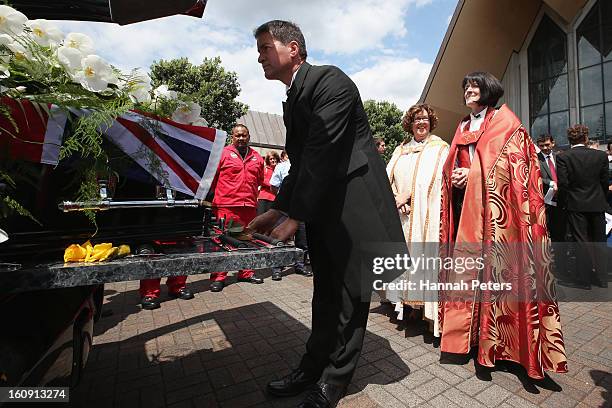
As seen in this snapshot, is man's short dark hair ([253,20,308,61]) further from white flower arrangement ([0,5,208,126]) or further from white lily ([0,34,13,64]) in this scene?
white lily ([0,34,13,64])

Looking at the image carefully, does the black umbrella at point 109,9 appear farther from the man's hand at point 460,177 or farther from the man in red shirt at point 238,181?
the man in red shirt at point 238,181

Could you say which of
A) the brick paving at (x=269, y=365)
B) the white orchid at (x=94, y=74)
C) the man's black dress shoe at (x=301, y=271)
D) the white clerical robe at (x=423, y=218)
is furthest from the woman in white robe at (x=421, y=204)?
the white orchid at (x=94, y=74)

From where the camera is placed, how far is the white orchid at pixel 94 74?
1218 millimetres

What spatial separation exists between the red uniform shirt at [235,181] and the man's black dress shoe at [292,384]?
286cm

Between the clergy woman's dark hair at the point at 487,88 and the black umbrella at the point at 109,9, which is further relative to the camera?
the clergy woman's dark hair at the point at 487,88

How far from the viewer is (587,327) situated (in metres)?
3.32

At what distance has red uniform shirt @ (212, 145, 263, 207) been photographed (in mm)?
4801

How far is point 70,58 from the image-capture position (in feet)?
3.95

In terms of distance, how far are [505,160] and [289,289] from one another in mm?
3173

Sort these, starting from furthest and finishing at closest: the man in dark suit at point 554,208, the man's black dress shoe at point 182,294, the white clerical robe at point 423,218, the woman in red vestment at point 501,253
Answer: the man in dark suit at point 554,208 < the man's black dress shoe at point 182,294 < the white clerical robe at point 423,218 < the woman in red vestment at point 501,253

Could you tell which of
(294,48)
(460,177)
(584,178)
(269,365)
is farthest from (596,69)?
(269,365)

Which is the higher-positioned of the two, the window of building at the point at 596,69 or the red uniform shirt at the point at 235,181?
the window of building at the point at 596,69

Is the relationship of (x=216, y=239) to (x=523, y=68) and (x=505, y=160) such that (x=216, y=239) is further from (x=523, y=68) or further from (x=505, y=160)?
(x=523, y=68)

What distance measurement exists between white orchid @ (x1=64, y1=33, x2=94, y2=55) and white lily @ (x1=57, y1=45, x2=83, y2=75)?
39mm
